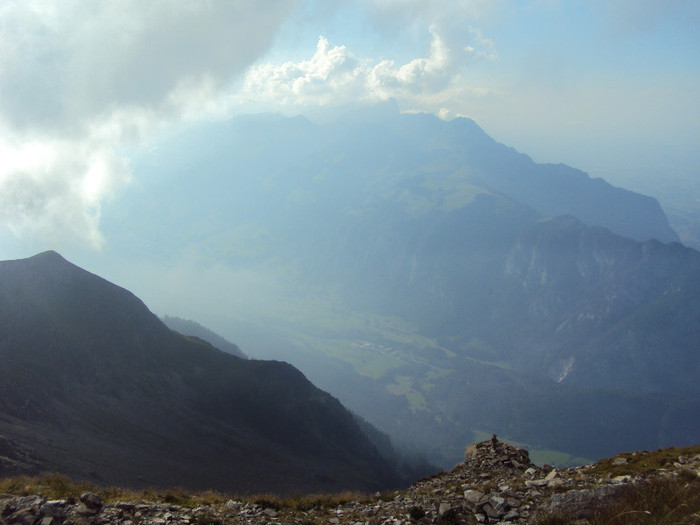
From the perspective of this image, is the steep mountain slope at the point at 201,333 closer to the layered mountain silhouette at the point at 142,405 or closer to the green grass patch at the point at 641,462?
the layered mountain silhouette at the point at 142,405

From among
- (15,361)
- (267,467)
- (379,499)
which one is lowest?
(267,467)

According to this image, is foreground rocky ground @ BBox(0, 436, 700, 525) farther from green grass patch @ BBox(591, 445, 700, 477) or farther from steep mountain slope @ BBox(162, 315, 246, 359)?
steep mountain slope @ BBox(162, 315, 246, 359)

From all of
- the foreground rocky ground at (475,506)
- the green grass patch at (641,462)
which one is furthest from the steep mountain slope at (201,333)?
the green grass patch at (641,462)

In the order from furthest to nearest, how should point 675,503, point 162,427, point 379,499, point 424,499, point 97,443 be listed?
point 162,427, point 97,443, point 379,499, point 424,499, point 675,503

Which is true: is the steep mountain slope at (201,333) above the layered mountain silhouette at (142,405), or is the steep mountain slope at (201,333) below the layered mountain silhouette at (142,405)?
above

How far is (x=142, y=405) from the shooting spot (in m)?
80.0

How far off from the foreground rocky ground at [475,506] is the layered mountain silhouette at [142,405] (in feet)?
127

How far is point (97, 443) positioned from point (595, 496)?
2750 inches

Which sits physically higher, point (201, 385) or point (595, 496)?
point (595, 496)

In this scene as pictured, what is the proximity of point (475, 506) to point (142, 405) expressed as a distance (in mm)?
79647

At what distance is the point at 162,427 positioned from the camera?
249ft

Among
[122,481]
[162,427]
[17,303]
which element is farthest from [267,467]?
[17,303]

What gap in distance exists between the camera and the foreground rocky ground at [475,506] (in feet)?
35.5

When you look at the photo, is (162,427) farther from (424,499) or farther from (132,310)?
(424,499)
